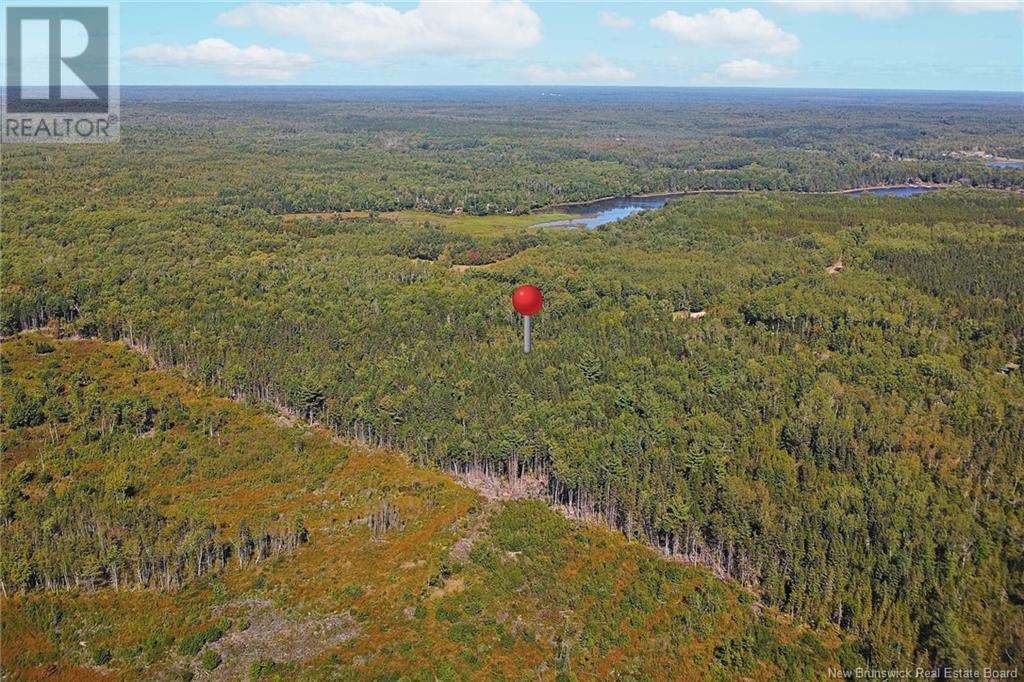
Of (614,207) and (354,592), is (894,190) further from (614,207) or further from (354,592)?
(354,592)

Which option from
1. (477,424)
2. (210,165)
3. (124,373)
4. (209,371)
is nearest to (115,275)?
(124,373)

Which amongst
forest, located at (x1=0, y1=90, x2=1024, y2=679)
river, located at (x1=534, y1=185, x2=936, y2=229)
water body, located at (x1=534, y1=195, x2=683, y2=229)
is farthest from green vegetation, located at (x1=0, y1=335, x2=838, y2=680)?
water body, located at (x1=534, y1=195, x2=683, y2=229)

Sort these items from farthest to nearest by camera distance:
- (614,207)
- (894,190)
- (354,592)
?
1. (894,190)
2. (614,207)
3. (354,592)

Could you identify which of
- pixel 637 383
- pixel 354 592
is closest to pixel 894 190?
pixel 637 383

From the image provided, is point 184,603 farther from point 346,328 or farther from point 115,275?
point 115,275

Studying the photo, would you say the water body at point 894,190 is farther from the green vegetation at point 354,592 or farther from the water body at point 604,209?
the green vegetation at point 354,592

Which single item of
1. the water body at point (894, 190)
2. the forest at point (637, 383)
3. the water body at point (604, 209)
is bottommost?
the forest at point (637, 383)

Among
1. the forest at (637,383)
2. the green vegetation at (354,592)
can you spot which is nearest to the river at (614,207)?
the forest at (637,383)
